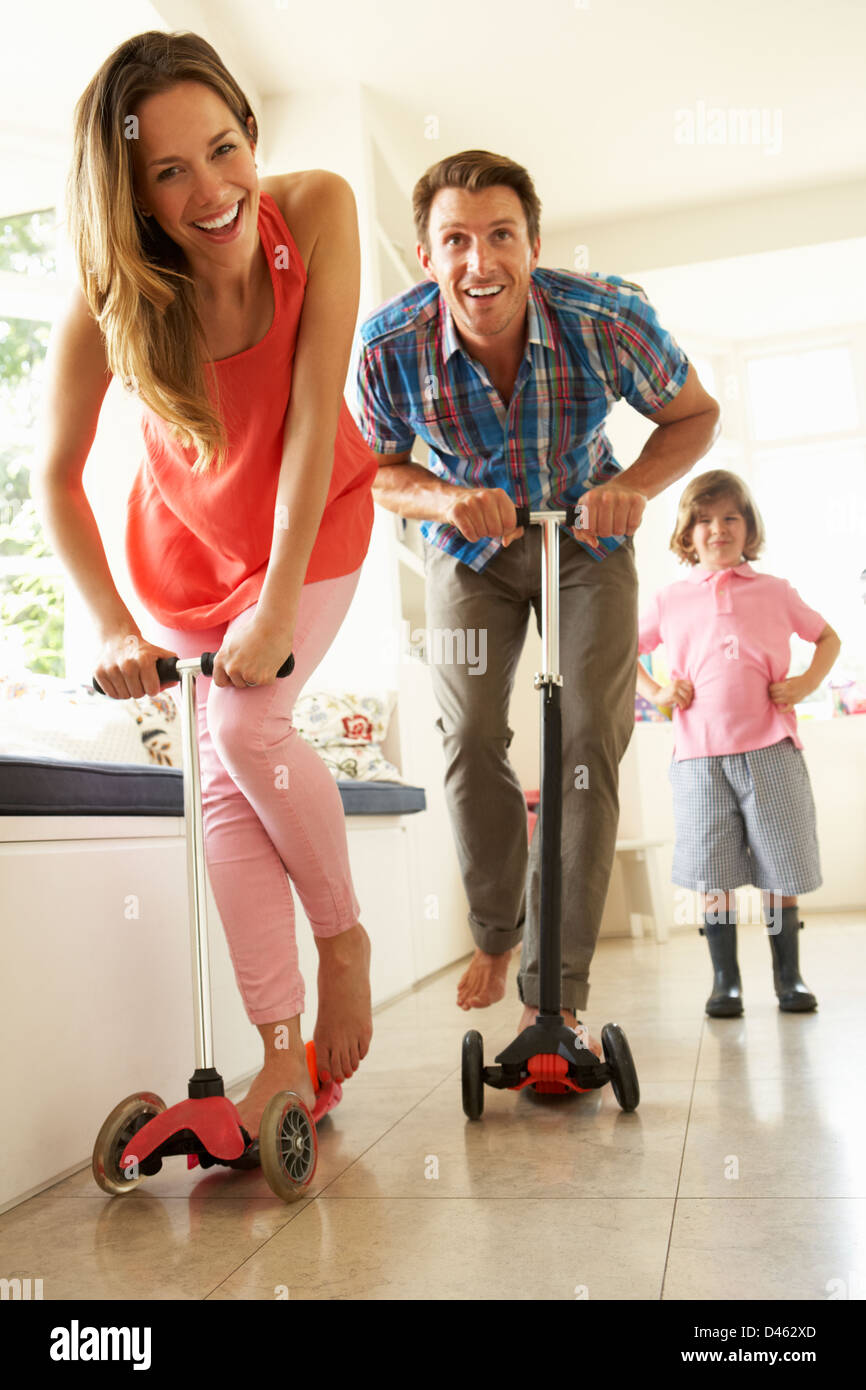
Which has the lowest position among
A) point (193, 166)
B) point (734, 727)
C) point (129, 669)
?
point (734, 727)

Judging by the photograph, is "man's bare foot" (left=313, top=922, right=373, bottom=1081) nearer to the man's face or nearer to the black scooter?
the black scooter

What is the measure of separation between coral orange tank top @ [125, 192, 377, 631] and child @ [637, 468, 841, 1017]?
1.06 meters

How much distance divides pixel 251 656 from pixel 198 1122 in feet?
1.67

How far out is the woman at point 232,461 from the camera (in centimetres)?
131

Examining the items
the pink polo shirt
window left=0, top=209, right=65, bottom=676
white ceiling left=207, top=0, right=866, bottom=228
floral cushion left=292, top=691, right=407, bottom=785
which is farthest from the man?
white ceiling left=207, top=0, right=866, bottom=228

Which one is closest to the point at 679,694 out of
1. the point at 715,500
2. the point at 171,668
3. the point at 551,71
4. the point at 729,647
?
the point at 729,647

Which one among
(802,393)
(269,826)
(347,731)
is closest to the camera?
(269,826)

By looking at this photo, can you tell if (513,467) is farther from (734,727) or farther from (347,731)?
(347,731)

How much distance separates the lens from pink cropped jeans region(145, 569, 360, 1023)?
1.39m

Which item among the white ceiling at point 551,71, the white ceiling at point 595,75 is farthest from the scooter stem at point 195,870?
the white ceiling at point 595,75

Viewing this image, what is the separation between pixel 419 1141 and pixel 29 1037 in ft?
1.63

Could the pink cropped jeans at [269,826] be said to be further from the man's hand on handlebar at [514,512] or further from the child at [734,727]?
the child at [734,727]

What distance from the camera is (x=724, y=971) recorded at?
2391 millimetres
